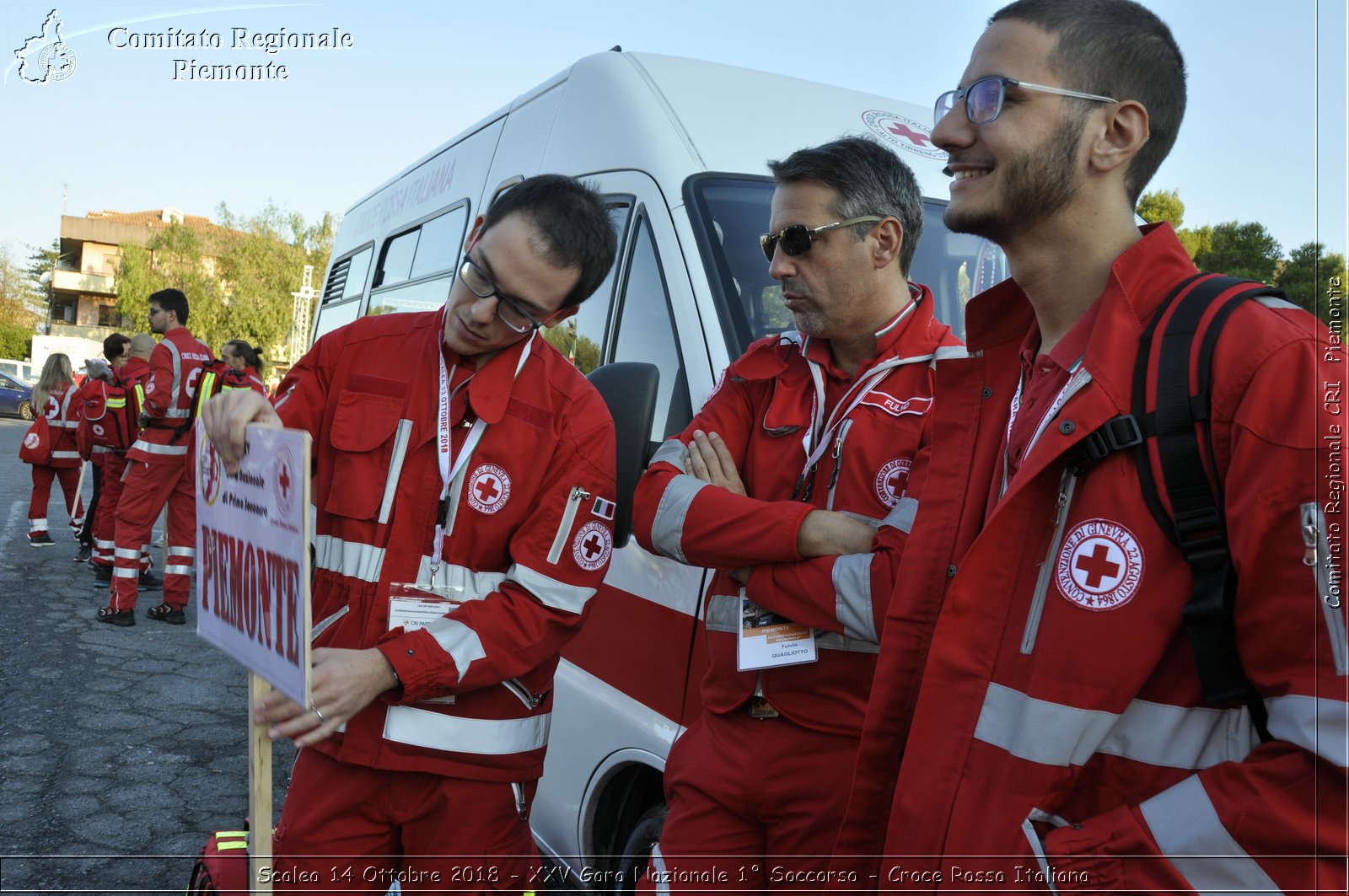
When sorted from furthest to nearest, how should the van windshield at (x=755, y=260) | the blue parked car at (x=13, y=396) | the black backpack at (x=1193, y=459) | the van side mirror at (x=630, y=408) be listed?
the blue parked car at (x=13, y=396) < the van windshield at (x=755, y=260) < the van side mirror at (x=630, y=408) < the black backpack at (x=1193, y=459)

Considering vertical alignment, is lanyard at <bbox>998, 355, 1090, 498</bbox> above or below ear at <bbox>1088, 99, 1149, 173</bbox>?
below

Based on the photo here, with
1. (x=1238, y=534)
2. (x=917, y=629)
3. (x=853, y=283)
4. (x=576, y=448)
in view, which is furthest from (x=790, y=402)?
(x=1238, y=534)

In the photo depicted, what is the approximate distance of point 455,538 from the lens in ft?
7.27

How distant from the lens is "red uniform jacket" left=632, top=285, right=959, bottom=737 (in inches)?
83.3

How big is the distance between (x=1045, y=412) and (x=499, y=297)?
1.20 meters

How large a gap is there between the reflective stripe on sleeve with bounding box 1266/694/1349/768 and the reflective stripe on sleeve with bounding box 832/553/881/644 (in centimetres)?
91

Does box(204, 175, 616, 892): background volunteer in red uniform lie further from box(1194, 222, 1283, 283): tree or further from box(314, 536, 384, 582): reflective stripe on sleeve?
box(1194, 222, 1283, 283): tree

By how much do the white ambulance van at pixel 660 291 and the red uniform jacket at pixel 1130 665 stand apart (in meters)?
1.23

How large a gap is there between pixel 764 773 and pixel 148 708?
483cm

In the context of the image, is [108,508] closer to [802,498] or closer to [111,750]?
[111,750]

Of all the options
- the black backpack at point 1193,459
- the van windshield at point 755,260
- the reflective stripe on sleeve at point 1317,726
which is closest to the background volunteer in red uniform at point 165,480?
the van windshield at point 755,260

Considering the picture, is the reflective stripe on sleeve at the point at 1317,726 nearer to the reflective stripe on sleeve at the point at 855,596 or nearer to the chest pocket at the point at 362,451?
the reflective stripe on sleeve at the point at 855,596

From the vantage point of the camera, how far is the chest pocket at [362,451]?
2.20m

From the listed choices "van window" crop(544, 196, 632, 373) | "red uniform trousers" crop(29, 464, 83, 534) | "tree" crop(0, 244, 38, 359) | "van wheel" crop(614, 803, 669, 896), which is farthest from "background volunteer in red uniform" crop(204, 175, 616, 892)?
"tree" crop(0, 244, 38, 359)
